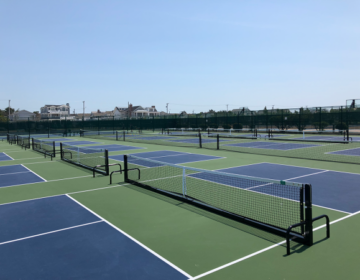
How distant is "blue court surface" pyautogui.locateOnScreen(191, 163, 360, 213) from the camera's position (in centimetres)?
835

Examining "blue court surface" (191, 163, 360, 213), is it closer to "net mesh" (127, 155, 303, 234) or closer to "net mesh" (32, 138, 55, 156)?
"net mesh" (127, 155, 303, 234)

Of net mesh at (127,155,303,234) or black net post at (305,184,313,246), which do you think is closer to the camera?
black net post at (305,184,313,246)

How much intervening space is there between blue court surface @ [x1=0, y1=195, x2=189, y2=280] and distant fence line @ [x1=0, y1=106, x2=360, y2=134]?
35.0 m

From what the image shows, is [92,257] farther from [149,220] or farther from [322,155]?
[322,155]

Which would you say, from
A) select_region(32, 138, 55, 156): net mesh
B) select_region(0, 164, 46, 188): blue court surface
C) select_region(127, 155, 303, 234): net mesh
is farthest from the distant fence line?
select_region(127, 155, 303, 234): net mesh

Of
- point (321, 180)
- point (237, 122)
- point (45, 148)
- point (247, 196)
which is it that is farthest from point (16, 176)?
point (237, 122)

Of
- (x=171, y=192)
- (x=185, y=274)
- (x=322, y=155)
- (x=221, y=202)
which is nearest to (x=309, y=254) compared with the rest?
(x=185, y=274)

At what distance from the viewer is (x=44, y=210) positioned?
27.1 ft

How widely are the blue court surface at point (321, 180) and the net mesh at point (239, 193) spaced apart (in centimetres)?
22

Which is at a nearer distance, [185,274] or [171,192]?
[185,274]

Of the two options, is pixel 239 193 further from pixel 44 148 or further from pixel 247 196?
pixel 44 148

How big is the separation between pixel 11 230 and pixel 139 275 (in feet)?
12.0

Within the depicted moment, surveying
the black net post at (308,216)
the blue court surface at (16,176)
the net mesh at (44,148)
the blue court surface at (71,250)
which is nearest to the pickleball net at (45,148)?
the net mesh at (44,148)

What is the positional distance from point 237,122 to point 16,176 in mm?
38661
